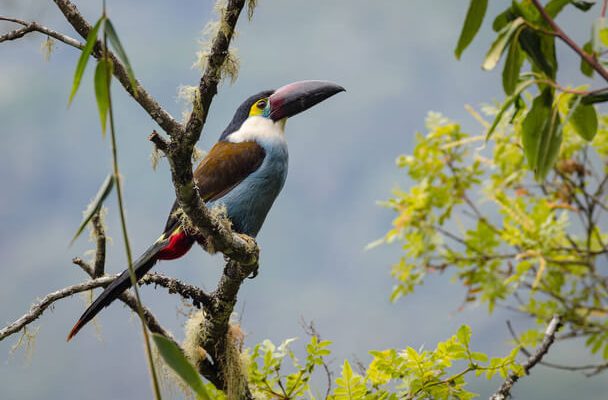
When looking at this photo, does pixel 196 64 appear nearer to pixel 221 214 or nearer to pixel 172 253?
pixel 221 214

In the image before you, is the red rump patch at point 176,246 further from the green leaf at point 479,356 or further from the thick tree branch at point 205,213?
the green leaf at point 479,356

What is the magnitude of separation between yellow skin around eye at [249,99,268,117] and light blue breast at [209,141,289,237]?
0.29 metres

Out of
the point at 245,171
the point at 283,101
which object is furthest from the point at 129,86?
the point at 283,101

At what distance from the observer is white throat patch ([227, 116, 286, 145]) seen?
313 centimetres

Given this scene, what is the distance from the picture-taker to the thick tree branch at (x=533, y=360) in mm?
A: 2527

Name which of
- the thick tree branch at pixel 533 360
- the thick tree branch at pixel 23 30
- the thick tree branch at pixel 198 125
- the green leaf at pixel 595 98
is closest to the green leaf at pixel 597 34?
the green leaf at pixel 595 98

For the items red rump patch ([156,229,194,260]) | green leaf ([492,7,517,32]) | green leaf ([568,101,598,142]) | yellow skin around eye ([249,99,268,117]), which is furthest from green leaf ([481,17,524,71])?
yellow skin around eye ([249,99,268,117])

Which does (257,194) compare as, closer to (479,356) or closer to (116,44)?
(479,356)

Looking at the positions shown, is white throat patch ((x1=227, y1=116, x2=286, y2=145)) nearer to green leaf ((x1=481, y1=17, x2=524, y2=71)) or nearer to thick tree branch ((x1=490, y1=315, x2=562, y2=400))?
thick tree branch ((x1=490, y1=315, x2=562, y2=400))

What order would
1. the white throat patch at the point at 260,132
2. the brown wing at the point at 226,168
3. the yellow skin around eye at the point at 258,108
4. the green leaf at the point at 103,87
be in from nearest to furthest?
the green leaf at the point at 103,87, the brown wing at the point at 226,168, the white throat patch at the point at 260,132, the yellow skin around eye at the point at 258,108

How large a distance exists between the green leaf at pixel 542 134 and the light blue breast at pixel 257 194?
54.9 inches

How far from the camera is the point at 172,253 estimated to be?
2.76 metres

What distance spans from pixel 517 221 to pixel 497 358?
194 cm

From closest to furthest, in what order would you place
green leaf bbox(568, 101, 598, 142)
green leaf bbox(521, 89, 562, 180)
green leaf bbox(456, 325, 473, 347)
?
green leaf bbox(521, 89, 562, 180), green leaf bbox(568, 101, 598, 142), green leaf bbox(456, 325, 473, 347)
